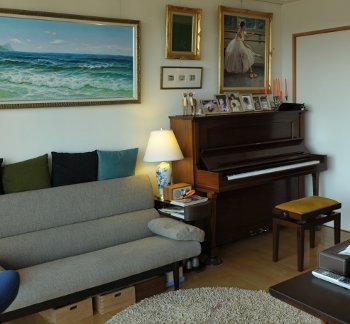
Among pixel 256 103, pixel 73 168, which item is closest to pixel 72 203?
pixel 73 168

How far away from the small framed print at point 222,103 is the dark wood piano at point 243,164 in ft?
0.72

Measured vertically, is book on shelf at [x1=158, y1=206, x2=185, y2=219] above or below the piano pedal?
above

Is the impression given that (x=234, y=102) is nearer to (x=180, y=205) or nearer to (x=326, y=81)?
(x=326, y=81)

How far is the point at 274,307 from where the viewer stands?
3027 mm

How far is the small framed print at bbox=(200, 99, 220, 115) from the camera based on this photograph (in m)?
4.25

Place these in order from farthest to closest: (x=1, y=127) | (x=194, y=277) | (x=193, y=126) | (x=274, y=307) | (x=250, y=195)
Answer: (x=250, y=195), (x=193, y=126), (x=194, y=277), (x=1, y=127), (x=274, y=307)

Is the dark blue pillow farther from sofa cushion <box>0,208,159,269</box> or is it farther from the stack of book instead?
the stack of book

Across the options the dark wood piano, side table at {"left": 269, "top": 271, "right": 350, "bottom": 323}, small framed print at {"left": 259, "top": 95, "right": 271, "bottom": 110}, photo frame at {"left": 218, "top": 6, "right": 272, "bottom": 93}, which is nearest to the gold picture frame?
photo frame at {"left": 218, "top": 6, "right": 272, "bottom": 93}

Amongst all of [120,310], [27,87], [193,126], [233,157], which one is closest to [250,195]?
[233,157]

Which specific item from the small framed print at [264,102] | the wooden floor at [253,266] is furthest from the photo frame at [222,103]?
the wooden floor at [253,266]

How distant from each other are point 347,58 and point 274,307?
270cm

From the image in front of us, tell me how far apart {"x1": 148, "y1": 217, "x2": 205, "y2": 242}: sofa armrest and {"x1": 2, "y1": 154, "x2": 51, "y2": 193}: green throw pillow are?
0.87 m

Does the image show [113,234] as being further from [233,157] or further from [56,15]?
[56,15]

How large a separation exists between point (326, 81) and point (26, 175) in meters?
3.19
